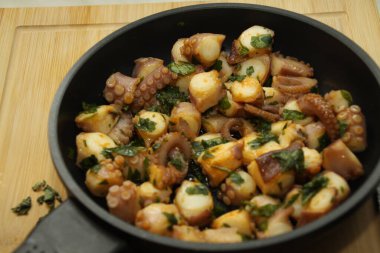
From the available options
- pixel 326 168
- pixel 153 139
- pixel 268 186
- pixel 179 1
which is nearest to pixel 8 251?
pixel 153 139

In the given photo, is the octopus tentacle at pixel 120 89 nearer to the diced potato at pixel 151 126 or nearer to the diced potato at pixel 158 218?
the diced potato at pixel 151 126

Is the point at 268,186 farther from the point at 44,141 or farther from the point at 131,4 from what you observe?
the point at 131,4

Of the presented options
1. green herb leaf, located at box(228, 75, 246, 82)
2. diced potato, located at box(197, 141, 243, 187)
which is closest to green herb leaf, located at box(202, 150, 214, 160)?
diced potato, located at box(197, 141, 243, 187)

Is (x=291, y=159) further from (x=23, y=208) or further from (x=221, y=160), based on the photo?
(x=23, y=208)

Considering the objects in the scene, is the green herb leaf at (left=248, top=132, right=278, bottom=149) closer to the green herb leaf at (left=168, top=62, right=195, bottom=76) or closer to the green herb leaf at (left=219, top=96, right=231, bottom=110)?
the green herb leaf at (left=219, top=96, right=231, bottom=110)

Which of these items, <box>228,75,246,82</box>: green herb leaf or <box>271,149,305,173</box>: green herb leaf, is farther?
<box>228,75,246,82</box>: green herb leaf
